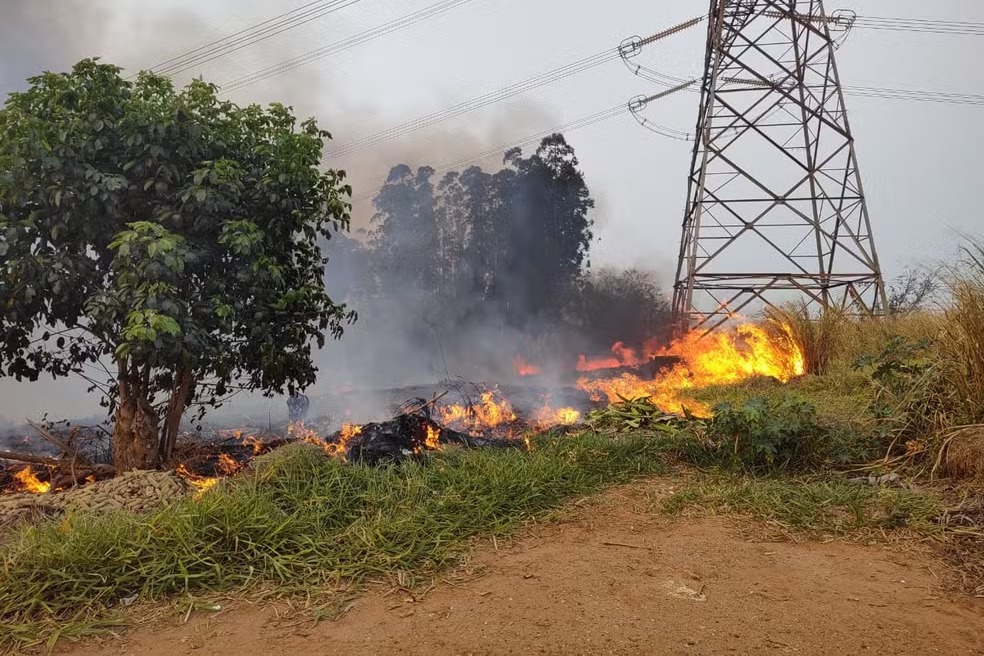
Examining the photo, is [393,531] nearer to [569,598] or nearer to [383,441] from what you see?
[569,598]

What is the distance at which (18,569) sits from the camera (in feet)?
10.7

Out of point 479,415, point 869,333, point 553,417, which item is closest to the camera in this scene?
point 553,417

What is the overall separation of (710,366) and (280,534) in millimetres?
10637

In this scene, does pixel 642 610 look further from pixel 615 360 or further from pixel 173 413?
pixel 615 360

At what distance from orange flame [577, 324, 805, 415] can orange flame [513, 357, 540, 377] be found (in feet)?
11.1

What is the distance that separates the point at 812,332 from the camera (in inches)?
404

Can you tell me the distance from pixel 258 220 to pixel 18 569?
3842 mm

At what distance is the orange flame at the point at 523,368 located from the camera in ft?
57.1

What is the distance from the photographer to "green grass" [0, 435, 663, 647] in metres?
3.21

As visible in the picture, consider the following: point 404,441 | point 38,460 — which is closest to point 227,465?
point 38,460

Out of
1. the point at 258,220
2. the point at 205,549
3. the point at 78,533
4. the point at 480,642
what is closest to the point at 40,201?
the point at 258,220

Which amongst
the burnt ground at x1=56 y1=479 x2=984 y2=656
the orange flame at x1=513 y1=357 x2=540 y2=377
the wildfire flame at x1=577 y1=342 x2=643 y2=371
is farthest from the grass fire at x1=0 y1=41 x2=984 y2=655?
the orange flame at x1=513 y1=357 x2=540 y2=377

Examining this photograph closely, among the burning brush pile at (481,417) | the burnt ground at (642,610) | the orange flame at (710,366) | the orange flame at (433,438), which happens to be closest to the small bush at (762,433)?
the burnt ground at (642,610)

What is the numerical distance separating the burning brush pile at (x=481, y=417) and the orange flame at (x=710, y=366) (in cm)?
2
